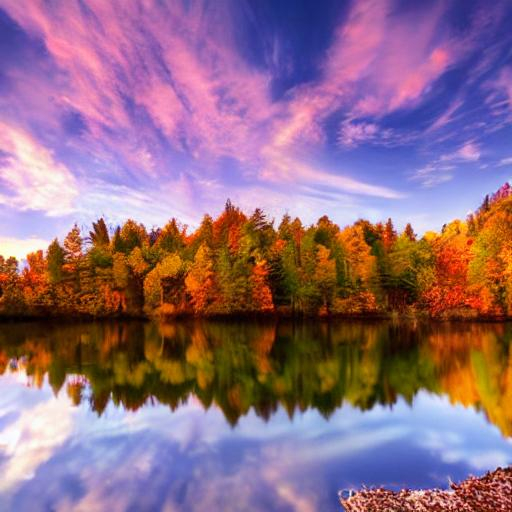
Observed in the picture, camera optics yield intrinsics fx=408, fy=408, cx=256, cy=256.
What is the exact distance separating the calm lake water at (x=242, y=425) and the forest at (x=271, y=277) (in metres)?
35.3

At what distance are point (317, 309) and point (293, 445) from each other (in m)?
57.4

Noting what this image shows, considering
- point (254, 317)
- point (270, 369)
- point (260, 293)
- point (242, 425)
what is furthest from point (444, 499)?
point (254, 317)

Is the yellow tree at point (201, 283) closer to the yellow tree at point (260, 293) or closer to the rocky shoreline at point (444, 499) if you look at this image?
the yellow tree at point (260, 293)

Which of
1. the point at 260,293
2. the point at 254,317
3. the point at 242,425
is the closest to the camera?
the point at 242,425

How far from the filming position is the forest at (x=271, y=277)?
67188 mm

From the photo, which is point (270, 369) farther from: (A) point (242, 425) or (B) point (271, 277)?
(B) point (271, 277)

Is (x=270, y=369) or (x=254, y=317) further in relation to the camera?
(x=254, y=317)

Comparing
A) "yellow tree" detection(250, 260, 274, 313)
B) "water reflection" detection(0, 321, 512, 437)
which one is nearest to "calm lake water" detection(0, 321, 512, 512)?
"water reflection" detection(0, 321, 512, 437)

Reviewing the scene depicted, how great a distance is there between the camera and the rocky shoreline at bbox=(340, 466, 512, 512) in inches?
373

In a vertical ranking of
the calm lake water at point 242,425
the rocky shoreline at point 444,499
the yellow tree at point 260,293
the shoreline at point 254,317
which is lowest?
the calm lake water at point 242,425

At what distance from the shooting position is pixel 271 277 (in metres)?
71.6

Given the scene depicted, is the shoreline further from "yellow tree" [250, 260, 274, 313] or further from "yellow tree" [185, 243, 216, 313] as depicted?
"yellow tree" [185, 243, 216, 313]

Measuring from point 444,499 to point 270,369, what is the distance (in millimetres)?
16998

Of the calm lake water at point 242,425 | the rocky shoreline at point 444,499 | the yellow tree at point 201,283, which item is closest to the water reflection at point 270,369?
the calm lake water at point 242,425
